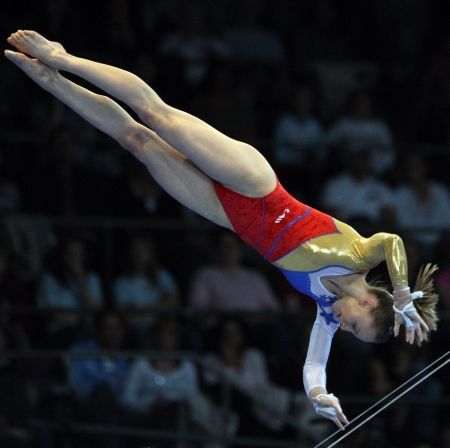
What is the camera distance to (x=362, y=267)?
256 inches

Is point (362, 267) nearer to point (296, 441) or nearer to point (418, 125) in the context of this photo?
point (296, 441)

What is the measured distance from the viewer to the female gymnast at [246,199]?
6.44 metres

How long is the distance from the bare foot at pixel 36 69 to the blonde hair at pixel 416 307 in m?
1.98

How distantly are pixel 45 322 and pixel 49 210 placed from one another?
0.93 meters

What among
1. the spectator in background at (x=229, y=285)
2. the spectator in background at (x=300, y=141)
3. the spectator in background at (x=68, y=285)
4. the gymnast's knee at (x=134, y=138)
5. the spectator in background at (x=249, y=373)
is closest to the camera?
the gymnast's knee at (x=134, y=138)

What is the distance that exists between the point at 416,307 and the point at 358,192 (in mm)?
3734

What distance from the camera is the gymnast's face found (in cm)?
645

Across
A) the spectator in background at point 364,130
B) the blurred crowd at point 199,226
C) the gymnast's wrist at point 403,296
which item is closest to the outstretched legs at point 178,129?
the gymnast's wrist at point 403,296

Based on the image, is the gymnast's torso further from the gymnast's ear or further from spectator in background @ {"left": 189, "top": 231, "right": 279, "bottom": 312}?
spectator in background @ {"left": 189, "top": 231, "right": 279, "bottom": 312}

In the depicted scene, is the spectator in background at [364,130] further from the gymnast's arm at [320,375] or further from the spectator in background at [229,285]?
the gymnast's arm at [320,375]

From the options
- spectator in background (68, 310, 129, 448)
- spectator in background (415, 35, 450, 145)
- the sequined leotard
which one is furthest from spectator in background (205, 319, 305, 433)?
spectator in background (415, 35, 450, 145)

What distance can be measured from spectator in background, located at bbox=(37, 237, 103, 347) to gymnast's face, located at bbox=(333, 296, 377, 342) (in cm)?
271

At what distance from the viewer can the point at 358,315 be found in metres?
6.45

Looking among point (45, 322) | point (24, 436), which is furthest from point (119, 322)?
point (24, 436)
